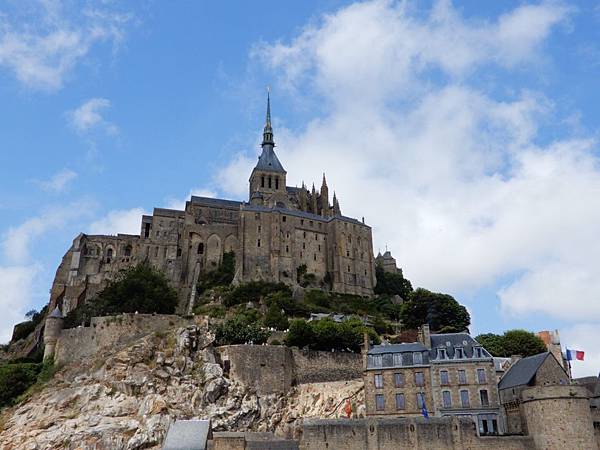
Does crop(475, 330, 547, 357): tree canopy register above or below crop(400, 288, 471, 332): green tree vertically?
below

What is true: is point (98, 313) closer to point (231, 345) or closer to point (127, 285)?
point (127, 285)

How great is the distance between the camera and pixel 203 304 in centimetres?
7869

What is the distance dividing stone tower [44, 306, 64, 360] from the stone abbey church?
26.1 meters

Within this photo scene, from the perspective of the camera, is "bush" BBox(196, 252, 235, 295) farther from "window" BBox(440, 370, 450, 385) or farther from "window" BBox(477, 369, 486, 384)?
"window" BBox(477, 369, 486, 384)

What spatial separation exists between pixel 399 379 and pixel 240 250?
4858 centimetres

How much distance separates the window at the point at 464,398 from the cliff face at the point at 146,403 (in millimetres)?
7949

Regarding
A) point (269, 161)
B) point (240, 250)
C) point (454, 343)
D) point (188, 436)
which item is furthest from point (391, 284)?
point (188, 436)

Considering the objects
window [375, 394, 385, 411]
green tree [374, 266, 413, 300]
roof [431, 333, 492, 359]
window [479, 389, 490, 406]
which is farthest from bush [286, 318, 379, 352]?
green tree [374, 266, 413, 300]

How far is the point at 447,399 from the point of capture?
4009 centimetres

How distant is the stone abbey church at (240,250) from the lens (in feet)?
282

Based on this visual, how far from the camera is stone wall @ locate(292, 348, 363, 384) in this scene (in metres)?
49.6

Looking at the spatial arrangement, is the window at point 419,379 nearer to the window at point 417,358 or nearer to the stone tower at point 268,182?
the window at point 417,358

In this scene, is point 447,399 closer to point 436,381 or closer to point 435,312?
point 436,381

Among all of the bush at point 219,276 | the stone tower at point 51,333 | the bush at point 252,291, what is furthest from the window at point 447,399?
the bush at point 219,276
